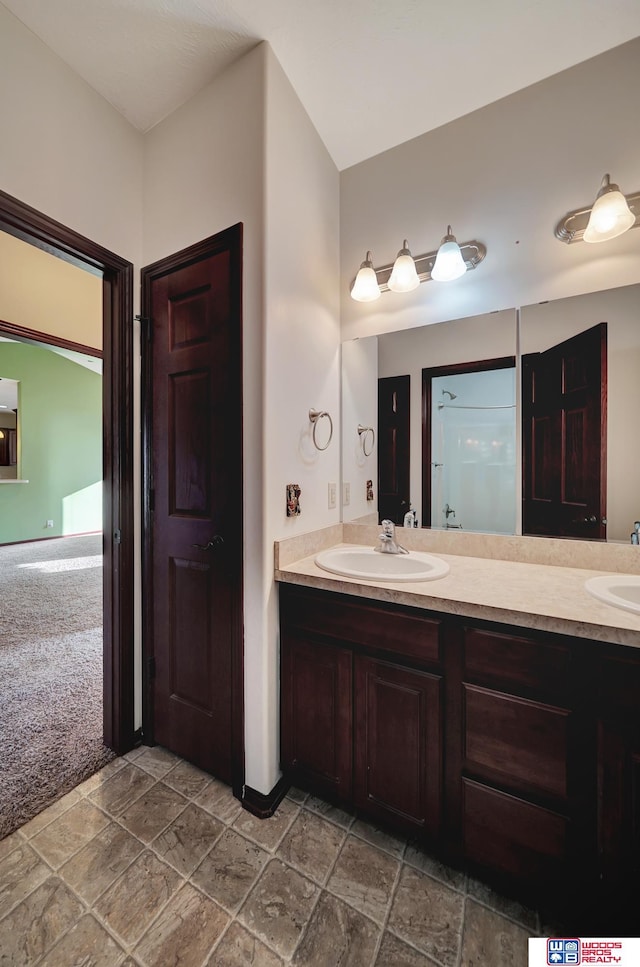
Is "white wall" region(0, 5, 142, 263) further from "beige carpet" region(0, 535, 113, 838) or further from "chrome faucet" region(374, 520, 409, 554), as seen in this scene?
"beige carpet" region(0, 535, 113, 838)

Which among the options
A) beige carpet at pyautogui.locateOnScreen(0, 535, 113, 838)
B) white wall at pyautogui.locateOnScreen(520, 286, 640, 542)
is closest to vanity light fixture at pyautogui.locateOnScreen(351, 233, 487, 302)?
white wall at pyautogui.locateOnScreen(520, 286, 640, 542)

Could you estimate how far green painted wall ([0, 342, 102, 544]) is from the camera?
5984 mm

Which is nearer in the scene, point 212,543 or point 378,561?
point 212,543

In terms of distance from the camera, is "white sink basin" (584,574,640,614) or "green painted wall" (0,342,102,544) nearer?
"white sink basin" (584,574,640,614)

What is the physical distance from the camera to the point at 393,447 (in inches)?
72.7

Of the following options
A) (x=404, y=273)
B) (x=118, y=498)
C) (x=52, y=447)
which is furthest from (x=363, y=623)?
(x=52, y=447)

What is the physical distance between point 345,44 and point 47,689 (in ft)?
11.1

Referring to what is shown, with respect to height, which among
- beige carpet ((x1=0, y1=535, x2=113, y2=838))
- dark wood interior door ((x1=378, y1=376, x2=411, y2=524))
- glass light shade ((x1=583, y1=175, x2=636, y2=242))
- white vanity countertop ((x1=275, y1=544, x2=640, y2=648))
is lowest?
beige carpet ((x1=0, y1=535, x2=113, y2=838))

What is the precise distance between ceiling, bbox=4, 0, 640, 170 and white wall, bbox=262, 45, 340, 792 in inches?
5.4

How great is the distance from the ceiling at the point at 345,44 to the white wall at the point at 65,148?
0.08 m

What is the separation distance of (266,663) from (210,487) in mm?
711

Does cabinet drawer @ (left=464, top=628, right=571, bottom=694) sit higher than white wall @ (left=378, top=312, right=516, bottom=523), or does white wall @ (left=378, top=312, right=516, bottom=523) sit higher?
white wall @ (left=378, top=312, right=516, bottom=523)

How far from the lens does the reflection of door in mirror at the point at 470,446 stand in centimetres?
156
